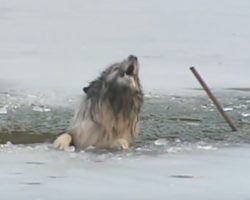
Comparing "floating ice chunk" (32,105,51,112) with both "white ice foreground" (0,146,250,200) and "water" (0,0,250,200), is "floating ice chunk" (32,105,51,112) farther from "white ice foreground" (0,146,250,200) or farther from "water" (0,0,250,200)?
"white ice foreground" (0,146,250,200)

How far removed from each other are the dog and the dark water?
9.1 inches

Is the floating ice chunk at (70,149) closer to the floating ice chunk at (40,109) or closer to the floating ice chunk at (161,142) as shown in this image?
the floating ice chunk at (161,142)

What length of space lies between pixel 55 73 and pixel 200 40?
3.03 metres

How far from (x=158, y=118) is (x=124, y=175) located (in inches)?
104

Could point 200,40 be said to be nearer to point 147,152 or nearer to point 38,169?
point 147,152

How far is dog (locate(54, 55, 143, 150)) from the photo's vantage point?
7.84m

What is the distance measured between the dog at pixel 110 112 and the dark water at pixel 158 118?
23cm

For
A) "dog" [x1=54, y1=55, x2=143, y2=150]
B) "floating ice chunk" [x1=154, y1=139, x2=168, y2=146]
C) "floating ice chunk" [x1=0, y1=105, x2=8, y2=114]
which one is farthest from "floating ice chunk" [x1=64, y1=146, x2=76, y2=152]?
"floating ice chunk" [x1=0, y1=105, x2=8, y2=114]

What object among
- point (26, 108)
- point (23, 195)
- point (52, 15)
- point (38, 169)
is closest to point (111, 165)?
point (38, 169)

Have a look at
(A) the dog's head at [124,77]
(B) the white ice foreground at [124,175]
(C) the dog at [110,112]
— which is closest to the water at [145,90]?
(B) the white ice foreground at [124,175]

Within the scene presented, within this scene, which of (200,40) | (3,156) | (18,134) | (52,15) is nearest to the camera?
(3,156)

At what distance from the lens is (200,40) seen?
14328mm

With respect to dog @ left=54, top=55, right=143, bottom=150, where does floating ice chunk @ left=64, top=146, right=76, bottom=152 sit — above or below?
below

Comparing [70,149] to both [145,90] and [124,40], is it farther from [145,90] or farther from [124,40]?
[124,40]
